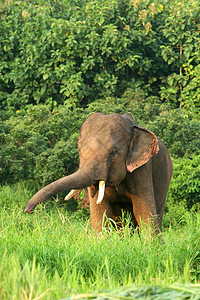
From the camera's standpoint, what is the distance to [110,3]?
41.9 ft

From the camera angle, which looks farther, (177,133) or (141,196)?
(177,133)

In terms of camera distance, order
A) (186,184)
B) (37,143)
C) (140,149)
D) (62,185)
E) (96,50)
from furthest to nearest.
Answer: (96,50) < (37,143) < (186,184) < (140,149) < (62,185)

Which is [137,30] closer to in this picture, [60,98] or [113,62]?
[113,62]

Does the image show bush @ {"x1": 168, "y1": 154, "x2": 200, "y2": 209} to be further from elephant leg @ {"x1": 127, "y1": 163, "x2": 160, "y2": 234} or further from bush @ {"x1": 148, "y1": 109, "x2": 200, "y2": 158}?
elephant leg @ {"x1": 127, "y1": 163, "x2": 160, "y2": 234}

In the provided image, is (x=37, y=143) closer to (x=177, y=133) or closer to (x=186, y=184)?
(x=177, y=133)

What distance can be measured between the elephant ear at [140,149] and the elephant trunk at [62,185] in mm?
500

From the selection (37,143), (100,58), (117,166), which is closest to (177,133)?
(37,143)

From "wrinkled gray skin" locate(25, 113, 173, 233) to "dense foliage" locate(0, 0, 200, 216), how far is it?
4.90 m

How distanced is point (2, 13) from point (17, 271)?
11398 millimetres

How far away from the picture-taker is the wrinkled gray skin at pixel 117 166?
5312mm

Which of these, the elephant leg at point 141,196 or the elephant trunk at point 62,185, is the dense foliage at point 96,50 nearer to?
the elephant leg at point 141,196

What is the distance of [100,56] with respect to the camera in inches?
496

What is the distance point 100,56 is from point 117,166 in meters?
7.44

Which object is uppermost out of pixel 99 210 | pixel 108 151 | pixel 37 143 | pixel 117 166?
pixel 108 151
